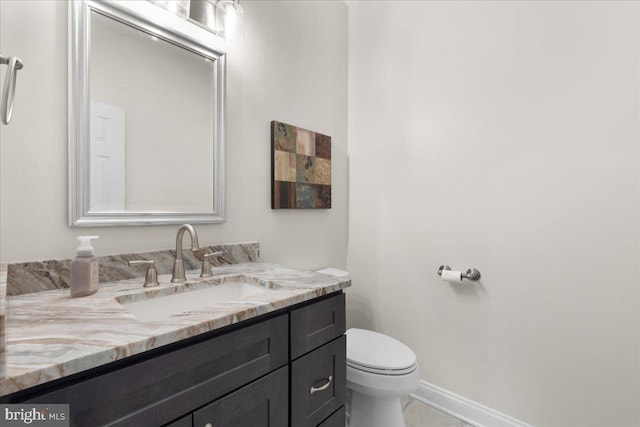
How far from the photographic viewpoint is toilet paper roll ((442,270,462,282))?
164cm

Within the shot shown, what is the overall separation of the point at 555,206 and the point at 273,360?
1387 mm

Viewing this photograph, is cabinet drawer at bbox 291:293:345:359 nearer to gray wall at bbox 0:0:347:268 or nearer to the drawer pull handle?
the drawer pull handle

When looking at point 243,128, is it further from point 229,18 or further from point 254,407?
point 254,407

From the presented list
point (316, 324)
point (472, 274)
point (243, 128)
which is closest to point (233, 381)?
point (316, 324)

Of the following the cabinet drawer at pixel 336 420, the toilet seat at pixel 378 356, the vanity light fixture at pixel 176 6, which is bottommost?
the cabinet drawer at pixel 336 420

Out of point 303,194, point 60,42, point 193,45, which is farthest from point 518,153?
point 60,42

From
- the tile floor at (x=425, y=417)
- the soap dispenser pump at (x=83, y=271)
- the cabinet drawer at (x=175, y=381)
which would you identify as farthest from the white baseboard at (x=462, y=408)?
the soap dispenser pump at (x=83, y=271)

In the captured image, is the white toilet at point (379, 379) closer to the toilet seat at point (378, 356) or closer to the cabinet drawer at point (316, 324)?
the toilet seat at point (378, 356)

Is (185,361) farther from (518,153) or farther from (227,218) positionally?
(518,153)

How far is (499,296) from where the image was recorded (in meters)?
1.59

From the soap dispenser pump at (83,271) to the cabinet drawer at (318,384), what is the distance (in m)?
0.63

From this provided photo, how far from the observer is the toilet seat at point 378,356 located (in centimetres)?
136

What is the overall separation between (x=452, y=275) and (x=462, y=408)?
727 mm

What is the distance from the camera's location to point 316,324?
102 cm
